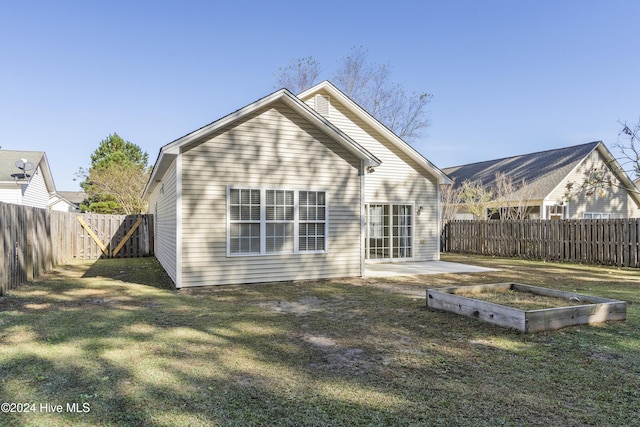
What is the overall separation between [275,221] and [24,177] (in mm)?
17410

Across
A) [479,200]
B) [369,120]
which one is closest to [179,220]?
[369,120]

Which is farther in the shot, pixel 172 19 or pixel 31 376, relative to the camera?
pixel 172 19

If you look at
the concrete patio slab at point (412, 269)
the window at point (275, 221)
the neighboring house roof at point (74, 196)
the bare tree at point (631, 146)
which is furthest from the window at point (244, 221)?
the neighboring house roof at point (74, 196)

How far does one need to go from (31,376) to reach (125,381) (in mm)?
965

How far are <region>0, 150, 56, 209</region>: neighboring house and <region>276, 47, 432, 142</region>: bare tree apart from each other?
53.0 ft

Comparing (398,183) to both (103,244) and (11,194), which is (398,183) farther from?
(11,194)

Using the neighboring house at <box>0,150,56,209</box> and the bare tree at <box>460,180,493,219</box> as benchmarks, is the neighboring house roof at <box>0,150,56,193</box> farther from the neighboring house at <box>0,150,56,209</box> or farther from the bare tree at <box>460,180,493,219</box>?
the bare tree at <box>460,180,493,219</box>

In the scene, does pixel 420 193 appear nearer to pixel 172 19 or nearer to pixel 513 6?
pixel 513 6

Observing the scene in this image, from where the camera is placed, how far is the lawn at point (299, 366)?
9.89 ft

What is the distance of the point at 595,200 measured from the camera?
2189cm

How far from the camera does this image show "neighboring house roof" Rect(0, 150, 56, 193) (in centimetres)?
1986

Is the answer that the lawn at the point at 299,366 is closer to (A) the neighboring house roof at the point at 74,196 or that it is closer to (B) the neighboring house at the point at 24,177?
(B) the neighboring house at the point at 24,177

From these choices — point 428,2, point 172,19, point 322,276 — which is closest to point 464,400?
point 322,276

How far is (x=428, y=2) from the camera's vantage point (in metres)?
18.4
